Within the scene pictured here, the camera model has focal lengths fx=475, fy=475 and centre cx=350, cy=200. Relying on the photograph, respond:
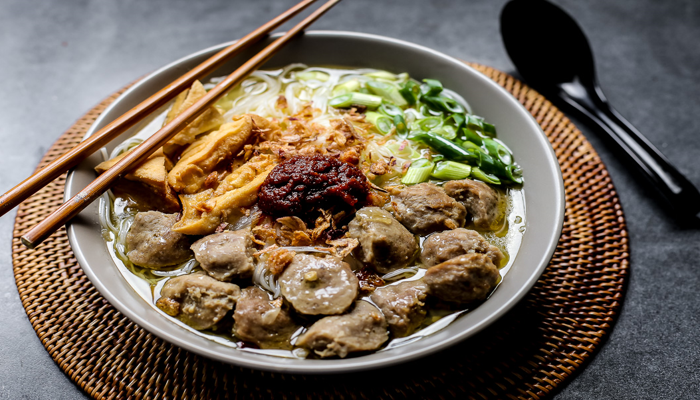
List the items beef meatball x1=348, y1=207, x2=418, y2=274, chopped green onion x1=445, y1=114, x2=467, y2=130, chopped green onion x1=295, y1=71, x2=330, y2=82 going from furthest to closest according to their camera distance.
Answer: chopped green onion x1=295, y1=71, x2=330, y2=82 < chopped green onion x1=445, y1=114, x2=467, y2=130 < beef meatball x1=348, y1=207, x2=418, y2=274

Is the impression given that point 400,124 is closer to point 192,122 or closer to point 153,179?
point 192,122

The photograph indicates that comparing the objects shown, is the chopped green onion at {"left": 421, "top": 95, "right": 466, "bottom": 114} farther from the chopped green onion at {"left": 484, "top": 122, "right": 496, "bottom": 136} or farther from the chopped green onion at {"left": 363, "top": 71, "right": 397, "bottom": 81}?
the chopped green onion at {"left": 363, "top": 71, "right": 397, "bottom": 81}

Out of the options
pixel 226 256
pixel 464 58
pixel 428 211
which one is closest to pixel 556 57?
pixel 464 58

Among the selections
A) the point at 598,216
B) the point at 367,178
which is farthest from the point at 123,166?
the point at 598,216

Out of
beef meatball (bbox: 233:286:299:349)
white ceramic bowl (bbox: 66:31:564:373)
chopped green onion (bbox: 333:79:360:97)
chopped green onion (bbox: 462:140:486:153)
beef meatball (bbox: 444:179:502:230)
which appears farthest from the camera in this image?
chopped green onion (bbox: 333:79:360:97)

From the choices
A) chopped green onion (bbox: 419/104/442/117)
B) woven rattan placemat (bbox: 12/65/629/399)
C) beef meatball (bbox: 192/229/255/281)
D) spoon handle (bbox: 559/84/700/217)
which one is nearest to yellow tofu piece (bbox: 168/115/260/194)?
beef meatball (bbox: 192/229/255/281)

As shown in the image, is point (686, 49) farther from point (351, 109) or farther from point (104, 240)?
point (104, 240)

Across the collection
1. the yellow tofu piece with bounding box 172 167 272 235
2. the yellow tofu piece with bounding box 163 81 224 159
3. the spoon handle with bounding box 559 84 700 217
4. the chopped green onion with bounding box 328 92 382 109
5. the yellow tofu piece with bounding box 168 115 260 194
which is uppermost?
the yellow tofu piece with bounding box 163 81 224 159
